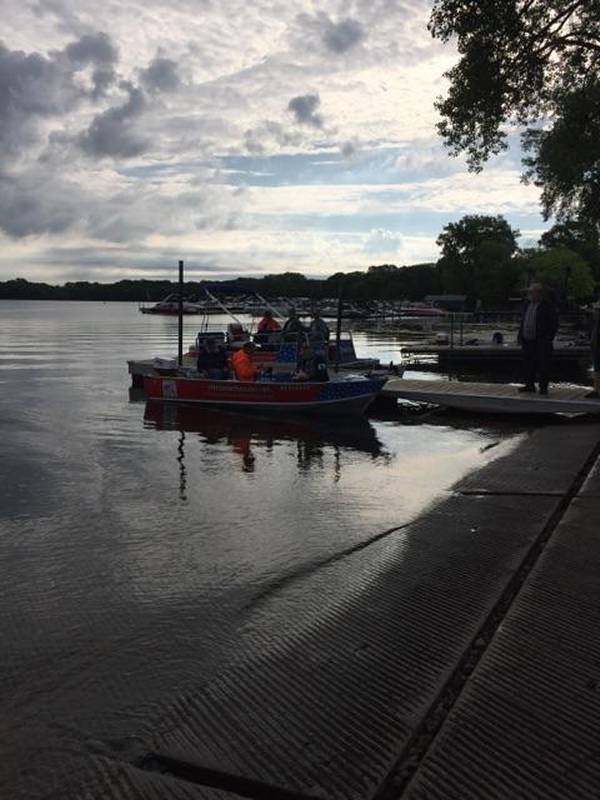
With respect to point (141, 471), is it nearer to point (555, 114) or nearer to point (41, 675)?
point (41, 675)

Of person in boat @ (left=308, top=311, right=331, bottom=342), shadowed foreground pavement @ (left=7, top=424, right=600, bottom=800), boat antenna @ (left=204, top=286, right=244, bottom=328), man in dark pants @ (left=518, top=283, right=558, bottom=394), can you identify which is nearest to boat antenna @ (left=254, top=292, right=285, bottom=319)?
boat antenna @ (left=204, top=286, right=244, bottom=328)

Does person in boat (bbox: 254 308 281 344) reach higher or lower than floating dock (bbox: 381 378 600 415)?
higher

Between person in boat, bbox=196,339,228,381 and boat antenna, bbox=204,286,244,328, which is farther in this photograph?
boat antenna, bbox=204,286,244,328

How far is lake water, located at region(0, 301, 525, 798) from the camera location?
4.54 meters

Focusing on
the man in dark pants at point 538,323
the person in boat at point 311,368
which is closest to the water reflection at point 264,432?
the person in boat at point 311,368

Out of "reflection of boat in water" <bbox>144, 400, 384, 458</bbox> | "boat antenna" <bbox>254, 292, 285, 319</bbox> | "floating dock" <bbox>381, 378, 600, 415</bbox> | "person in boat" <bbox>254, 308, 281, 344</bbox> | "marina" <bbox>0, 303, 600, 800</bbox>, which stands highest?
"boat antenna" <bbox>254, 292, 285, 319</bbox>

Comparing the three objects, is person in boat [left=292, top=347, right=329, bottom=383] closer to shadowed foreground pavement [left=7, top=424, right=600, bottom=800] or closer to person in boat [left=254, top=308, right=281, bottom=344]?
person in boat [left=254, top=308, right=281, bottom=344]

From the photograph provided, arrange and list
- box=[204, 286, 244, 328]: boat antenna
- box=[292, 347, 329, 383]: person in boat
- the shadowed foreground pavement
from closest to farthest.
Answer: the shadowed foreground pavement < box=[292, 347, 329, 383]: person in boat < box=[204, 286, 244, 328]: boat antenna

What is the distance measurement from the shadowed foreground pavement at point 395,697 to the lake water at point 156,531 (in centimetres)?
28

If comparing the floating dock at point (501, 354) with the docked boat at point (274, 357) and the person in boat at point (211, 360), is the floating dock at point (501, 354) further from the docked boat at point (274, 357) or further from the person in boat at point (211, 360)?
the person in boat at point (211, 360)

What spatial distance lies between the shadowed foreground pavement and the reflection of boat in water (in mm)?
8027

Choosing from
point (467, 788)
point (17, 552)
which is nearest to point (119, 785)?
point (467, 788)

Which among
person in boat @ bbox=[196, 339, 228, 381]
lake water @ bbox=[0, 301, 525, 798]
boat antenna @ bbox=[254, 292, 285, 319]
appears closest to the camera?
lake water @ bbox=[0, 301, 525, 798]

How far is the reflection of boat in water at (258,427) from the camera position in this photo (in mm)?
15438
